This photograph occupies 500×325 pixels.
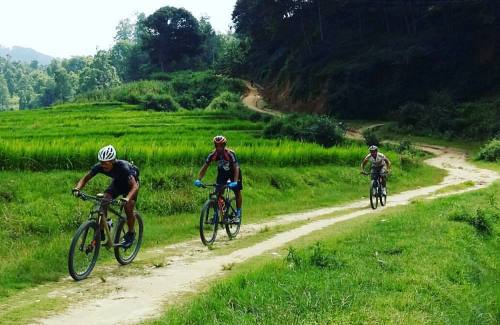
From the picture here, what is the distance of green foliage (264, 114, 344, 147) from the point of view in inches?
1345

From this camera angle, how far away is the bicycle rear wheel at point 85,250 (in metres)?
9.34

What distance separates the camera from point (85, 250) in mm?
9617

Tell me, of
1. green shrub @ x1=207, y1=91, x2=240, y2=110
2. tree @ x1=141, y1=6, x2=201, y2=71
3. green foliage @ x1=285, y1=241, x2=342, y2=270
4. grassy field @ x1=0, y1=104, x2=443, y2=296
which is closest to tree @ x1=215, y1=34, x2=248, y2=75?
tree @ x1=141, y1=6, x2=201, y2=71

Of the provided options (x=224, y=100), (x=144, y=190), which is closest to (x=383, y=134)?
(x=224, y=100)

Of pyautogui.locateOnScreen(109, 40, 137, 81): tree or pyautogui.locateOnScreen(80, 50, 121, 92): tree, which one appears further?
pyautogui.locateOnScreen(109, 40, 137, 81): tree

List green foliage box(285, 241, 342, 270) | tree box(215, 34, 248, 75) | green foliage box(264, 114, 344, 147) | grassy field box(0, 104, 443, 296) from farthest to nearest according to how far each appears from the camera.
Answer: tree box(215, 34, 248, 75) < green foliage box(264, 114, 344, 147) < grassy field box(0, 104, 443, 296) < green foliage box(285, 241, 342, 270)

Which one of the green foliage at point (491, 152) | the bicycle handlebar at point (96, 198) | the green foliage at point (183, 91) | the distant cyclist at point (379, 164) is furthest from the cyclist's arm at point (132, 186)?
the green foliage at point (183, 91)

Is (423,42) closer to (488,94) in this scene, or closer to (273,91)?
(488,94)

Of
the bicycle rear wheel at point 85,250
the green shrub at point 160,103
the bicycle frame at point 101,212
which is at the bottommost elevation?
the bicycle rear wheel at point 85,250

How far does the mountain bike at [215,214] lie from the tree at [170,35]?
97.2m

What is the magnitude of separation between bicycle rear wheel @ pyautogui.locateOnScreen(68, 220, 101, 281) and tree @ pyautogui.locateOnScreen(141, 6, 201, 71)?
329ft

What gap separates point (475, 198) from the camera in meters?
19.0

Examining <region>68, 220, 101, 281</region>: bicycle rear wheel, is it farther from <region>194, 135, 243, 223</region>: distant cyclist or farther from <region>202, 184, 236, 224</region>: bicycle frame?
<region>202, 184, 236, 224</region>: bicycle frame

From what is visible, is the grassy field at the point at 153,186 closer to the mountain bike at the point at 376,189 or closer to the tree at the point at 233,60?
the mountain bike at the point at 376,189
